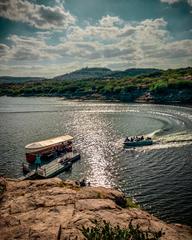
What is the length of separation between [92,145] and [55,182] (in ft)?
136

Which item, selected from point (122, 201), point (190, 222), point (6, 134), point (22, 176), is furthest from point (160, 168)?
point (6, 134)

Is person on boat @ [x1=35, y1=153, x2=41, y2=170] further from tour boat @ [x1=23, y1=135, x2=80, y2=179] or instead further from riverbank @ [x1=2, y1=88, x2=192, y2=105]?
riverbank @ [x1=2, y1=88, x2=192, y2=105]

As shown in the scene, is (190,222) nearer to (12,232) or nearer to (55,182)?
(55,182)

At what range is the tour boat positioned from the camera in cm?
5497

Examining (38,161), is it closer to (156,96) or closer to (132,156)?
(132,156)

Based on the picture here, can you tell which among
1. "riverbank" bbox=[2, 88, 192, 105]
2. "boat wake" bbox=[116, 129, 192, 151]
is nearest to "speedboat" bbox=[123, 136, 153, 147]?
"boat wake" bbox=[116, 129, 192, 151]

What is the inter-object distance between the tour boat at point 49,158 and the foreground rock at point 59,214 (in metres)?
22.5

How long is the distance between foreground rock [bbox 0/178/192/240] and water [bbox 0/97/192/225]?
11.8 metres

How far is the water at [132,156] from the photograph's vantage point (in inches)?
1688

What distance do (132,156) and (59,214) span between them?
135 ft

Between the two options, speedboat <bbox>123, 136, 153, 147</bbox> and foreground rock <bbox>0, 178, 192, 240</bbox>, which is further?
speedboat <bbox>123, 136, 153, 147</bbox>

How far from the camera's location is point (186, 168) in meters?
54.3

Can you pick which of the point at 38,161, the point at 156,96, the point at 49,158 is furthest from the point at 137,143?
the point at 156,96

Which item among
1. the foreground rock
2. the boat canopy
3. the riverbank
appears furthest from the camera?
the riverbank
